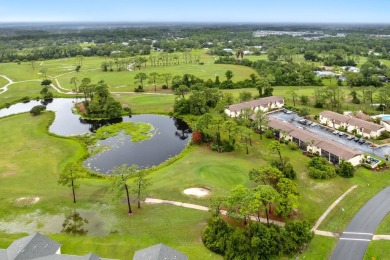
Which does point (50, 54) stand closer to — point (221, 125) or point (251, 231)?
point (221, 125)

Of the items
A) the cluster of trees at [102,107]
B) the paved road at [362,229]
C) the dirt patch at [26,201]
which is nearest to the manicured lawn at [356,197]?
the paved road at [362,229]

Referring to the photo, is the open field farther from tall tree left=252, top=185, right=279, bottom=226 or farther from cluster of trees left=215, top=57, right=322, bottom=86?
cluster of trees left=215, top=57, right=322, bottom=86

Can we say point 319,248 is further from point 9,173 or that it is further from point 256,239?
point 9,173

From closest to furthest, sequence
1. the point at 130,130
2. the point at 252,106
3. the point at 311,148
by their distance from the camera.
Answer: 1. the point at 311,148
2. the point at 130,130
3. the point at 252,106

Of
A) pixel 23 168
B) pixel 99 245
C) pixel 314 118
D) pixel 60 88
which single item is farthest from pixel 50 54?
pixel 99 245

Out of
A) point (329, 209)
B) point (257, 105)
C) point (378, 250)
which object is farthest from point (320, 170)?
point (257, 105)

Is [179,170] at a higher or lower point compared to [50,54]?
lower

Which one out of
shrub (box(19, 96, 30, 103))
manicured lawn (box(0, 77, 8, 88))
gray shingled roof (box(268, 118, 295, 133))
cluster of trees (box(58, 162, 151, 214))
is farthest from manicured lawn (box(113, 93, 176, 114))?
manicured lawn (box(0, 77, 8, 88))
